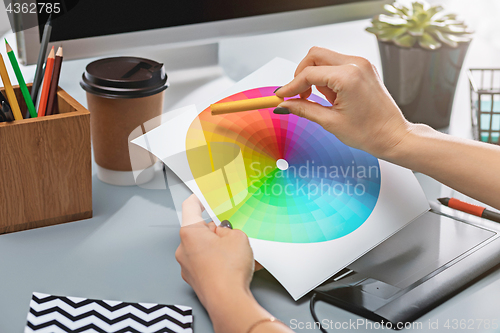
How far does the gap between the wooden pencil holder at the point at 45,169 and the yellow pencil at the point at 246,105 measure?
6.1 inches

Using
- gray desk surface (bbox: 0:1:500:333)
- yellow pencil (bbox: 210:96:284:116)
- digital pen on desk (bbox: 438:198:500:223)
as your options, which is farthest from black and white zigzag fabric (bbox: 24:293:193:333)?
digital pen on desk (bbox: 438:198:500:223)

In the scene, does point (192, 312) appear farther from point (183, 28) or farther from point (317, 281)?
point (183, 28)

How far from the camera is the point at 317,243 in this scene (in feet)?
1.66

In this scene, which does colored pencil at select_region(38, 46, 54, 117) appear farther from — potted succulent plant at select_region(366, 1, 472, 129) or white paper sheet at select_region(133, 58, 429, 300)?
potted succulent plant at select_region(366, 1, 472, 129)

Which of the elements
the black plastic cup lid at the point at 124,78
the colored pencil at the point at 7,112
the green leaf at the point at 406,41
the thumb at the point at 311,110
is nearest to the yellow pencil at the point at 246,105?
the thumb at the point at 311,110

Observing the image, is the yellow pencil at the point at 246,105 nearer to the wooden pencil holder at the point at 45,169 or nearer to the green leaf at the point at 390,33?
the wooden pencil holder at the point at 45,169

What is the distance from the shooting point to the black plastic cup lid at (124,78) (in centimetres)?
58

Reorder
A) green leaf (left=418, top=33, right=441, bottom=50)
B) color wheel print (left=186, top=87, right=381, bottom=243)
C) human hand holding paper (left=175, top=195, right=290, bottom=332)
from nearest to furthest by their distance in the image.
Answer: human hand holding paper (left=175, top=195, right=290, bottom=332) < color wheel print (left=186, top=87, right=381, bottom=243) < green leaf (left=418, top=33, right=441, bottom=50)

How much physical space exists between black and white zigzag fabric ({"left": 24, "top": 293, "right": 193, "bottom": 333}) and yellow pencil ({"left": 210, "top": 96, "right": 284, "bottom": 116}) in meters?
0.23

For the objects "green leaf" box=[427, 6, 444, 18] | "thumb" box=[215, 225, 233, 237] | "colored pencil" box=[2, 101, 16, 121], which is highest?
"green leaf" box=[427, 6, 444, 18]

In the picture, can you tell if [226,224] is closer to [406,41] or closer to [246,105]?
[246,105]

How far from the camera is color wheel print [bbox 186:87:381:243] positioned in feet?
1.70

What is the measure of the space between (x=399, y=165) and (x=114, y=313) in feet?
1.23

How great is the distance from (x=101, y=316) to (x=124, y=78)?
1.03 feet
